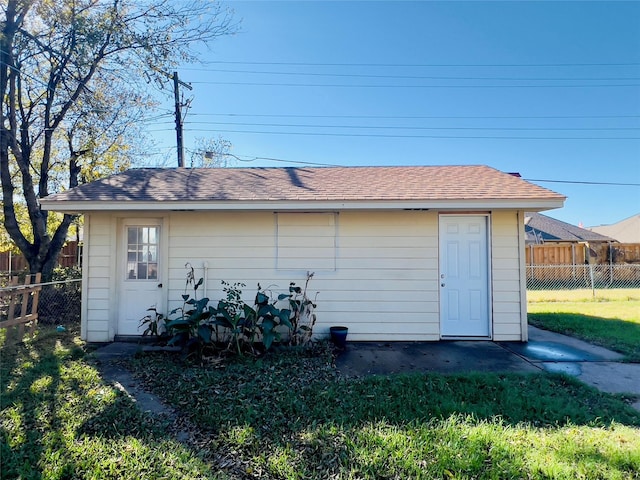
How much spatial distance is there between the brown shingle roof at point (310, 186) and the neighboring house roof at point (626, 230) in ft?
91.1

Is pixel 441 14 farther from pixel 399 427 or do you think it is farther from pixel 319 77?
pixel 399 427

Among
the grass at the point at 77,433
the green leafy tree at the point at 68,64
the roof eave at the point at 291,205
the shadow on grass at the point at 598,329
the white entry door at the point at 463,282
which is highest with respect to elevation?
the green leafy tree at the point at 68,64

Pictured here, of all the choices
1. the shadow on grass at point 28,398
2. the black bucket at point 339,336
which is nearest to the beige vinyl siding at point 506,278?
the black bucket at point 339,336

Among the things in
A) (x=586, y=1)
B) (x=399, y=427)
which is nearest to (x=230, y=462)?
(x=399, y=427)

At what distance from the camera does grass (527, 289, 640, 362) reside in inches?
235

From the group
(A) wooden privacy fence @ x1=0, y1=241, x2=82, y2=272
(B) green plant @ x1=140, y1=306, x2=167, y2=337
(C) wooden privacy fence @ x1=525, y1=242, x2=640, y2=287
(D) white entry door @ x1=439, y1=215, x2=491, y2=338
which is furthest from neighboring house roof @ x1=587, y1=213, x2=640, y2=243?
(A) wooden privacy fence @ x1=0, y1=241, x2=82, y2=272

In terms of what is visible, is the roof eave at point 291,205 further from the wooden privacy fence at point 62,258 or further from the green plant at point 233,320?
the wooden privacy fence at point 62,258

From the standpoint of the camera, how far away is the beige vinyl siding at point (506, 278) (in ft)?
19.5

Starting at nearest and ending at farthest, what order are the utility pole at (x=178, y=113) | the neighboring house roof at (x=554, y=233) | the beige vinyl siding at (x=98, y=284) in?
1. the beige vinyl siding at (x=98, y=284)
2. the utility pole at (x=178, y=113)
3. the neighboring house roof at (x=554, y=233)

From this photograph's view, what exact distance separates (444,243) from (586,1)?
8.14 m

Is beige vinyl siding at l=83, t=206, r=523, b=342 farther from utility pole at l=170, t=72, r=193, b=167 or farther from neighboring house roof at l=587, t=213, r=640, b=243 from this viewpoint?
neighboring house roof at l=587, t=213, r=640, b=243

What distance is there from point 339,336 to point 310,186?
271 cm

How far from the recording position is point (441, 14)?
8.96m

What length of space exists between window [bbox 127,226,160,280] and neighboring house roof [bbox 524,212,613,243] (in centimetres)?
1881
